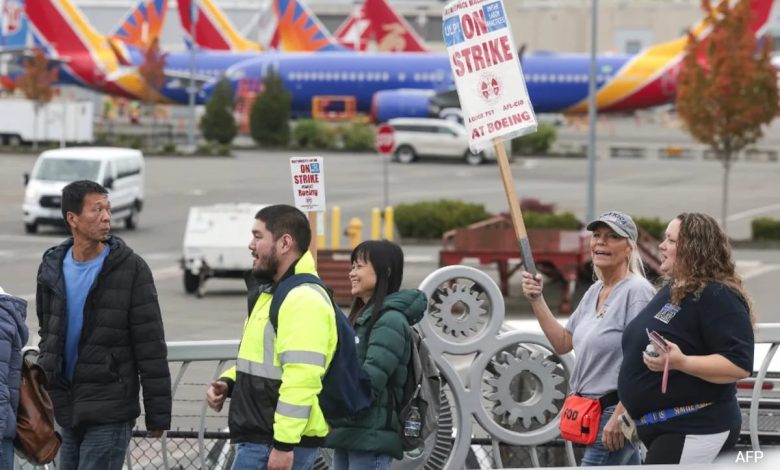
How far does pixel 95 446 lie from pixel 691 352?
8.30 feet

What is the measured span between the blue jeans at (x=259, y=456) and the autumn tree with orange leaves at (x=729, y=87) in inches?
1112

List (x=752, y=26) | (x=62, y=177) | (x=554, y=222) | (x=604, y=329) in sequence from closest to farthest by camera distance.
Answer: (x=604, y=329), (x=554, y=222), (x=62, y=177), (x=752, y=26)

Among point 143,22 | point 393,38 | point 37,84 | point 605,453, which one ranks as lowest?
point 605,453

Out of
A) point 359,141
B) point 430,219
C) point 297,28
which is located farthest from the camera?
point 297,28

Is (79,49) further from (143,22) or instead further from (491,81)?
(491,81)

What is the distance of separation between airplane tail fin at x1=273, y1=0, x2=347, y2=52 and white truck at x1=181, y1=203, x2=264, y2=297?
65.3 m

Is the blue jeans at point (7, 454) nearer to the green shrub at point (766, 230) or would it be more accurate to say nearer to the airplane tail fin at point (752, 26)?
the green shrub at point (766, 230)

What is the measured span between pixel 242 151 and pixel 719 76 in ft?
112

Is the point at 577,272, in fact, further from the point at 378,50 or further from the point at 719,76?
the point at 378,50

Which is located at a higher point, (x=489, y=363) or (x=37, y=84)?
(x=37, y=84)

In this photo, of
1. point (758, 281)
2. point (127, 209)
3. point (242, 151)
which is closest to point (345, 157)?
point (242, 151)

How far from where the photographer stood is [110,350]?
6715 mm

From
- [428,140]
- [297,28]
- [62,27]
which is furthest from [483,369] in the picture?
[297,28]

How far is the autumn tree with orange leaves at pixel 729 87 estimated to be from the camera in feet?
111
